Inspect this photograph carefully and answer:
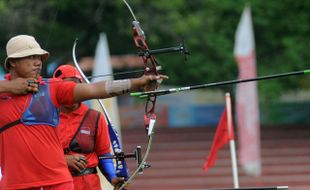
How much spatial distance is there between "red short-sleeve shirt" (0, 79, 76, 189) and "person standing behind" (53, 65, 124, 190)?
3.64 ft

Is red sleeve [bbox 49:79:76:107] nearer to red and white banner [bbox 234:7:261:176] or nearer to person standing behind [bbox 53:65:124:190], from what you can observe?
person standing behind [bbox 53:65:124:190]

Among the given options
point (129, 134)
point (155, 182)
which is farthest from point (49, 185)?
point (129, 134)

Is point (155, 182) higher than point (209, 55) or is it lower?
lower

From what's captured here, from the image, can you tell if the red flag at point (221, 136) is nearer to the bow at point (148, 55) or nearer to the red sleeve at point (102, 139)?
the red sleeve at point (102, 139)

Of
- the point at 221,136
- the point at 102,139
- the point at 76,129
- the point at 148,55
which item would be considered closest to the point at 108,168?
the point at 102,139

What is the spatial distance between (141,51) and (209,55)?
19.5 metres

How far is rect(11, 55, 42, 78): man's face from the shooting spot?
5766 mm

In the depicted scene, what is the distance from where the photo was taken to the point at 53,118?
18.8 ft

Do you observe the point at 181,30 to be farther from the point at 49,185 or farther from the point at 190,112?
the point at 49,185

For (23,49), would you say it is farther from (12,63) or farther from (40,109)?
(40,109)

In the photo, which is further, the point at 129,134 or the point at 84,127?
the point at 129,134

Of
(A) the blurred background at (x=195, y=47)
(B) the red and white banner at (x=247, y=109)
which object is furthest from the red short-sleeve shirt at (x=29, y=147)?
(A) the blurred background at (x=195, y=47)

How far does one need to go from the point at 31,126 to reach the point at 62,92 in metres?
0.29

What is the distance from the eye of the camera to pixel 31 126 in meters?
5.69
